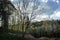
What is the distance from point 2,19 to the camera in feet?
47.5

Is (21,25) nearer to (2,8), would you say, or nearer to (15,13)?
(15,13)

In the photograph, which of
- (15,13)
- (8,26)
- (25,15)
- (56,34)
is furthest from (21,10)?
(56,34)

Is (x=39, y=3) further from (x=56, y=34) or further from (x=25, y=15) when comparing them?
(x=56, y=34)

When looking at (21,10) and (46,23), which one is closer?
(21,10)

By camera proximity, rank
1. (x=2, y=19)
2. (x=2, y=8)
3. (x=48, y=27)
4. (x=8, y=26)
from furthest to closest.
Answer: (x=48, y=27) → (x=8, y=26) → (x=2, y=19) → (x=2, y=8)

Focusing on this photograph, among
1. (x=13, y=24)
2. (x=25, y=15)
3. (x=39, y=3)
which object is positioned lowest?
(x=13, y=24)

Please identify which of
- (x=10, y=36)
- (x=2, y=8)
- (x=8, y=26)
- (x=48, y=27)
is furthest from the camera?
(x=48, y=27)

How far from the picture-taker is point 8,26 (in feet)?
51.7

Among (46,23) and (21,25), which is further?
(46,23)

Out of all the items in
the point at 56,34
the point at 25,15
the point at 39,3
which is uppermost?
the point at 39,3

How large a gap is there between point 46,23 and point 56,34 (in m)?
2.09

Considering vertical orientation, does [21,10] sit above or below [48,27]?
above

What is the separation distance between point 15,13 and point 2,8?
199cm

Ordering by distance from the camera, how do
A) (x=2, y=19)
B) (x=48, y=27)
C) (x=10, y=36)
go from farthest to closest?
1. (x=48, y=27)
2. (x=2, y=19)
3. (x=10, y=36)
